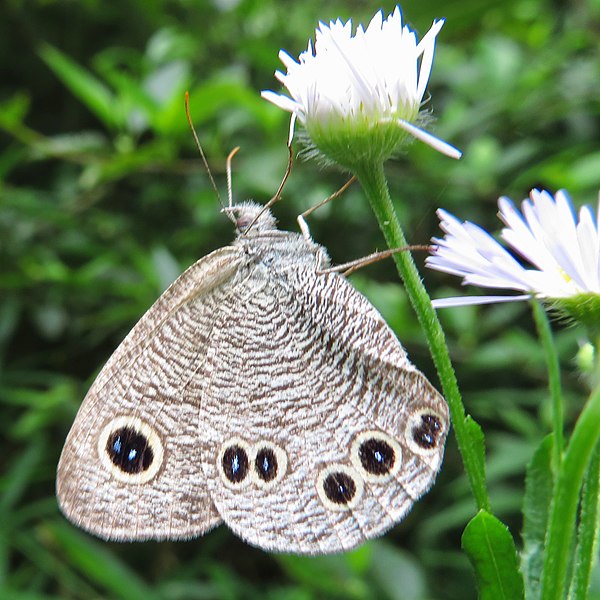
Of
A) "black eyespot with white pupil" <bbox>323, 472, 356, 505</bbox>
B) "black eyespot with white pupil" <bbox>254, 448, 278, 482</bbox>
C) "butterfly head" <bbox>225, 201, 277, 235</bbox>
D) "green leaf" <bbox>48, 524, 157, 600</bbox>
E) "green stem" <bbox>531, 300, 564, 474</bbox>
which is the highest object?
"butterfly head" <bbox>225, 201, 277, 235</bbox>

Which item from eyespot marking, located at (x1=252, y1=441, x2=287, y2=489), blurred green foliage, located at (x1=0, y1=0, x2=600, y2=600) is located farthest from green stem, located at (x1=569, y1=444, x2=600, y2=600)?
blurred green foliage, located at (x1=0, y1=0, x2=600, y2=600)

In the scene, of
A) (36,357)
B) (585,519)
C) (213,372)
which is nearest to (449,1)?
(213,372)

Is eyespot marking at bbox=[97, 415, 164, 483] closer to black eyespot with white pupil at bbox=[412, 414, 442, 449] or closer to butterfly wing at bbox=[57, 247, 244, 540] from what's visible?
butterfly wing at bbox=[57, 247, 244, 540]

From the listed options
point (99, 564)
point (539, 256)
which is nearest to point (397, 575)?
point (99, 564)

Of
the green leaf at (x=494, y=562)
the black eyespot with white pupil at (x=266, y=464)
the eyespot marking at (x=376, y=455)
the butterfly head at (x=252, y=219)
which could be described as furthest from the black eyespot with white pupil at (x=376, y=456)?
the butterfly head at (x=252, y=219)

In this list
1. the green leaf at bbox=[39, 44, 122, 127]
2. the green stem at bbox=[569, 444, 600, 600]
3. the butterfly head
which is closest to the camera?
the green stem at bbox=[569, 444, 600, 600]

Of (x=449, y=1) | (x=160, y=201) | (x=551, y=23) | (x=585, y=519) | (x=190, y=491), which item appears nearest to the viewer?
(x=585, y=519)

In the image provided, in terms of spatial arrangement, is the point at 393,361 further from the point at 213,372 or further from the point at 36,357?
the point at 36,357
